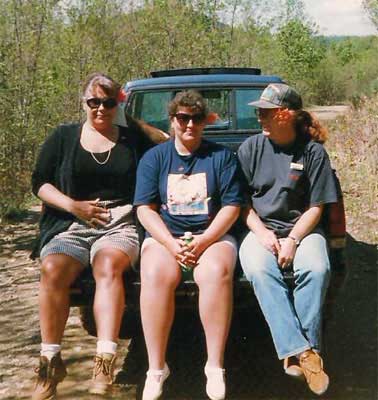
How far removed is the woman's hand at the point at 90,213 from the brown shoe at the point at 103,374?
2.60ft

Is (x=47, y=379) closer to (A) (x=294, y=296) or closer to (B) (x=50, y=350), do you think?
(B) (x=50, y=350)

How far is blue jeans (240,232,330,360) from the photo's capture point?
3.13 meters

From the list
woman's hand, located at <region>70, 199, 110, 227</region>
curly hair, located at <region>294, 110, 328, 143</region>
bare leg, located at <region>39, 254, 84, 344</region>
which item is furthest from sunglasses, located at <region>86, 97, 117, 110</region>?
curly hair, located at <region>294, 110, 328, 143</region>

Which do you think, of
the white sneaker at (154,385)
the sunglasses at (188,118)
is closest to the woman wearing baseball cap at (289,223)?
the sunglasses at (188,118)

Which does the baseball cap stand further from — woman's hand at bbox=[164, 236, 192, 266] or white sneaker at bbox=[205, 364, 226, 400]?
white sneaker at bbox=[205, 364, 226, 400]

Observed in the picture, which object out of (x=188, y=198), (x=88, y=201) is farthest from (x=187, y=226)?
(x=88, y=201)

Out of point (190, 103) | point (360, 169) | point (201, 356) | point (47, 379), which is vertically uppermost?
point (190, 103)

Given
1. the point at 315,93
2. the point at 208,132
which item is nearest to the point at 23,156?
the point at 208,132

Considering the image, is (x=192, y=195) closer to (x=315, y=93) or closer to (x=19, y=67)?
(x=19, y=67)

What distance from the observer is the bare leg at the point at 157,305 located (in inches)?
124

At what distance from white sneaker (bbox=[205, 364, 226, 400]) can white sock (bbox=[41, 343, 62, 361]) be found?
77 cm

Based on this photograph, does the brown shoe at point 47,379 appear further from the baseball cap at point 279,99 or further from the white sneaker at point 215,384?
the baseball cap at point 279,99

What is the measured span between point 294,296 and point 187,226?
0.68 metres

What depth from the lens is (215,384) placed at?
121 inches
